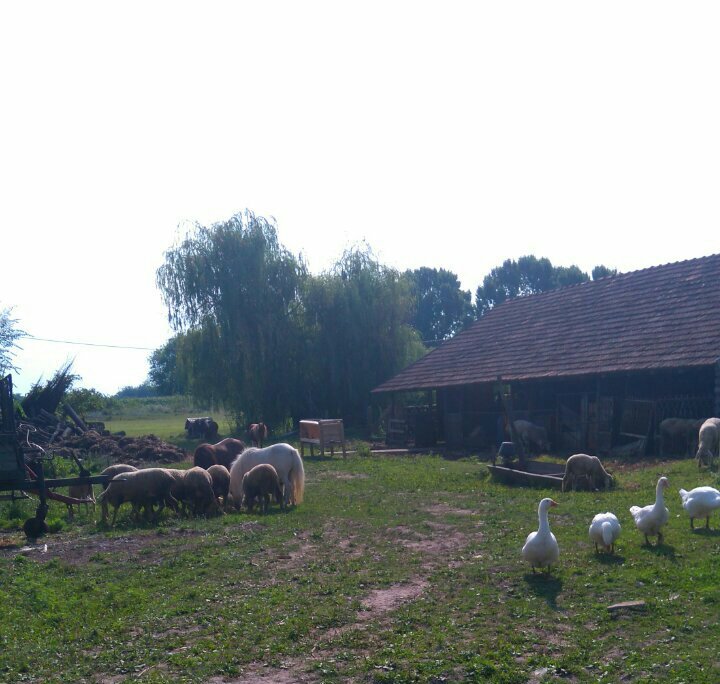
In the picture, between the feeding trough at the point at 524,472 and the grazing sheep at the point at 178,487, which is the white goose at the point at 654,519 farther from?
the grazing sheep at the point at 178,487

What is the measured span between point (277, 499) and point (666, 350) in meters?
11.2

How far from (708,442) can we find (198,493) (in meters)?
10.4

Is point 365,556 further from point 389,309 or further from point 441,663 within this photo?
point 389,309

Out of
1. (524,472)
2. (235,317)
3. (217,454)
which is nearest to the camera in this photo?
(524,472)

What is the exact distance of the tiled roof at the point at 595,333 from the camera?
21984mm

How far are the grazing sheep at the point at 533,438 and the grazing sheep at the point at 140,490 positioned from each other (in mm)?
12723

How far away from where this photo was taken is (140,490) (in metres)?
14.6

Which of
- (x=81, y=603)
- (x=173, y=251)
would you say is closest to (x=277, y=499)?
(x=81, y=603)

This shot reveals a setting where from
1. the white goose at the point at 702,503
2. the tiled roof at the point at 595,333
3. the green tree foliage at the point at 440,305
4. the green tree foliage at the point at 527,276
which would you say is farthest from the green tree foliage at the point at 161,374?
the white goose at the point at 702,503

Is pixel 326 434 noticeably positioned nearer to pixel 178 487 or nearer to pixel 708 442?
pixel 178 487

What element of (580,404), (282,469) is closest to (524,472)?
(282,469)

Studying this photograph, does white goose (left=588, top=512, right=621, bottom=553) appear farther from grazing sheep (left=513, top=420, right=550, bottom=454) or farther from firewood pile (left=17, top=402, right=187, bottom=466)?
firewood pile (left=17, top=402, right=187, bottom=466)

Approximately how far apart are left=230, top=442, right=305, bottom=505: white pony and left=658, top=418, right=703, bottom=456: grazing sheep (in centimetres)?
956

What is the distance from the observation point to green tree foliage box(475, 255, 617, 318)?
7794cm
